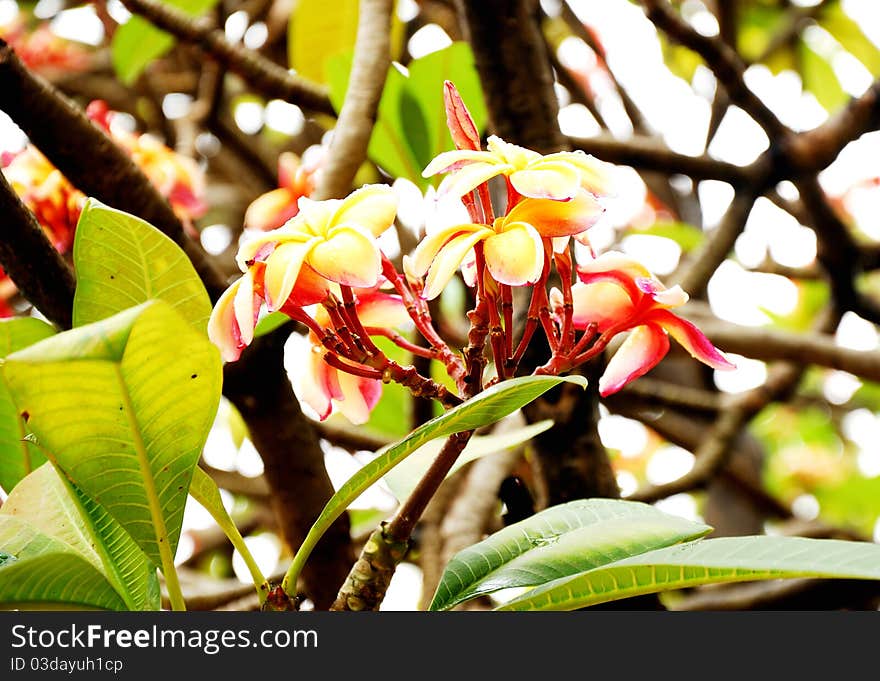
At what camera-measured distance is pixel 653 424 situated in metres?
1.80

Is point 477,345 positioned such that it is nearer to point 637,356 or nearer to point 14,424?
Result: point 637,356

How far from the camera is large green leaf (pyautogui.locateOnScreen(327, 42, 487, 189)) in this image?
1003mm

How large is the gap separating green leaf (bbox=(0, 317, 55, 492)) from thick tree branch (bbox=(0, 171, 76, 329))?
0.06ft

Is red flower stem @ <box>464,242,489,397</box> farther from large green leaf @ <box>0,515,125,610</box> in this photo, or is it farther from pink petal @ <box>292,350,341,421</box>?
large green leaf @ <box>0,515,125,610</box>

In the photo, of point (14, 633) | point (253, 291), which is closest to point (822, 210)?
point (253, 291)

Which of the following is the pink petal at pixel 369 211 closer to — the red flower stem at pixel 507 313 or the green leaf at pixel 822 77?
the red flower stem at pixel 507 313

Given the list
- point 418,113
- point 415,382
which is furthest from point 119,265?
point 418,113

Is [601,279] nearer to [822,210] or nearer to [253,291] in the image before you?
[253,291]

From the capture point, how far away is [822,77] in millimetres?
2238

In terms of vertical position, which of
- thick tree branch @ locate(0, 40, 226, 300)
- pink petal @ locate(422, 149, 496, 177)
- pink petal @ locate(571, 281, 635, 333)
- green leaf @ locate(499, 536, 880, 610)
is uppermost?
thick tree branch @ locate(0, 40, 226, 300)

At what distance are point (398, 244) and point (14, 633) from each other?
101cm

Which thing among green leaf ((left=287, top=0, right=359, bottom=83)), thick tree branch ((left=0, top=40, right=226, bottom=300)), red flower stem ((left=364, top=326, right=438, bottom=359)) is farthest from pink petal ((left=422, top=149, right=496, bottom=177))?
green leaf ((left=287, top=0, right=359, bottom=83))

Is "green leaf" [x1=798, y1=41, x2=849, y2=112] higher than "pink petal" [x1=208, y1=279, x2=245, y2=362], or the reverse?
"green leaf" [x1=798, y1=41, x2=849, y2=112]

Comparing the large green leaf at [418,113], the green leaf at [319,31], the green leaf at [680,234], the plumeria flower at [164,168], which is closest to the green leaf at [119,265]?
the large green leaf at [418,113]
